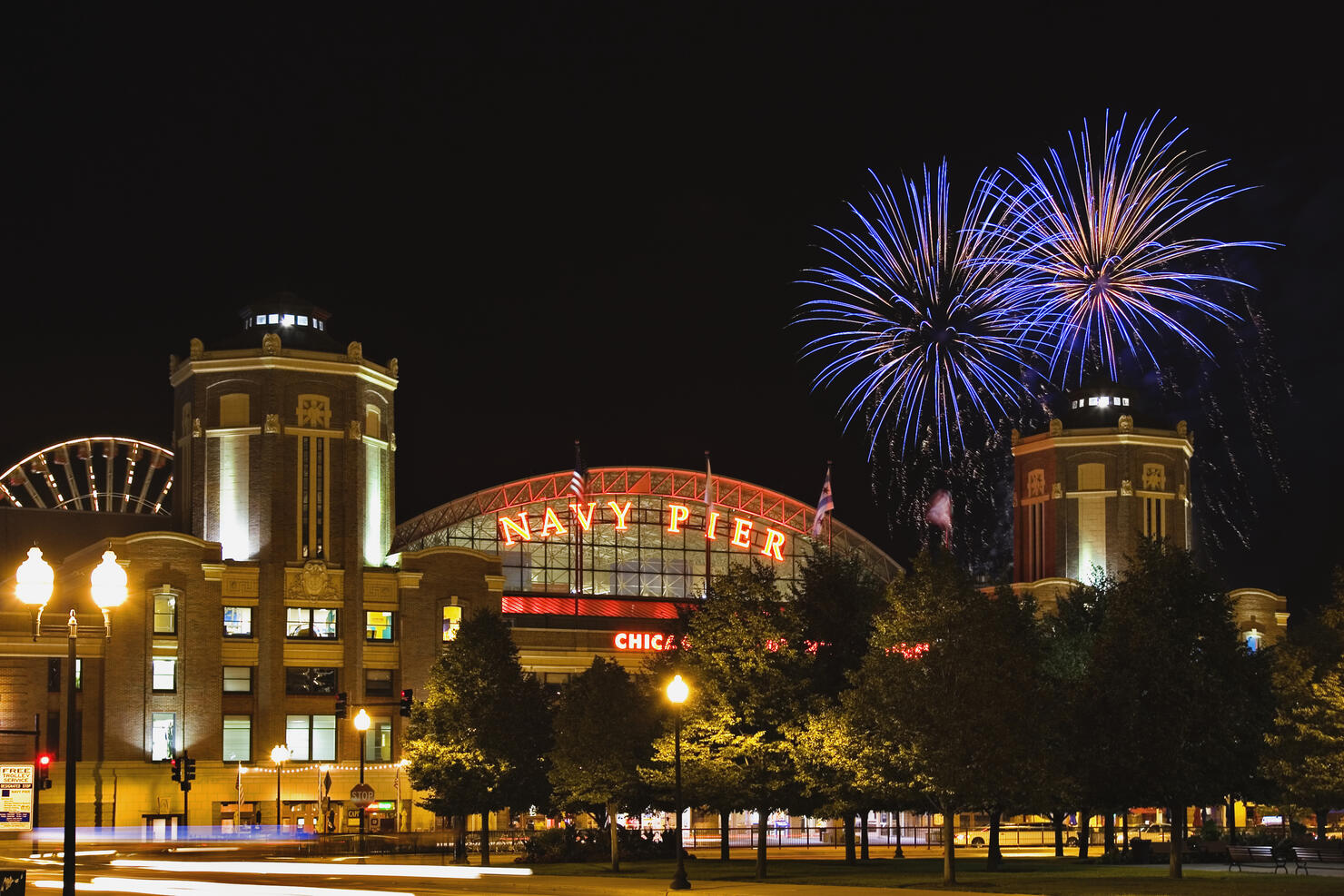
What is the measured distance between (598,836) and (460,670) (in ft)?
32.5

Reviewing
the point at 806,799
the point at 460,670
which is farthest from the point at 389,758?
the point at 806,799

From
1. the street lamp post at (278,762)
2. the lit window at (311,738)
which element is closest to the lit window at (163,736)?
the street lamp post at (278,762)

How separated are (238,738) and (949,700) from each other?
60470 millimetres

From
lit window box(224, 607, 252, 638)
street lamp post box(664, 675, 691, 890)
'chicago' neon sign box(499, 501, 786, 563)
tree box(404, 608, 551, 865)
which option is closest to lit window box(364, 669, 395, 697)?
lit window box(224, 607, 252, 638)

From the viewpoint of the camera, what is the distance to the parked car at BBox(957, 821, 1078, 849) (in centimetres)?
9836

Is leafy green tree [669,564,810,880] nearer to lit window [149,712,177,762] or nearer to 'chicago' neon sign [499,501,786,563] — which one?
lit window [149,712,177,762]

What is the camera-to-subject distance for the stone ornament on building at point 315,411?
108562mm

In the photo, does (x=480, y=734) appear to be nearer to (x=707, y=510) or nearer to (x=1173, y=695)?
(x=1173, y=695)

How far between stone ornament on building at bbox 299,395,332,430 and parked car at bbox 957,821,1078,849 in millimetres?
46777

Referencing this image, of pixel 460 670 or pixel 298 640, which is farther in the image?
pixel 298 640

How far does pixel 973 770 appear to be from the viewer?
5512 cm

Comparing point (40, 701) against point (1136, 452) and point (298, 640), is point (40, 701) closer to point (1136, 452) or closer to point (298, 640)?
point (298, 640)

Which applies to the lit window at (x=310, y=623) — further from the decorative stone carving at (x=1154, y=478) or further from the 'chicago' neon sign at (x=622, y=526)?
the decorative stone carving at (x=1154, y=478)

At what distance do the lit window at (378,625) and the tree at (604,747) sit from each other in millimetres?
35678
